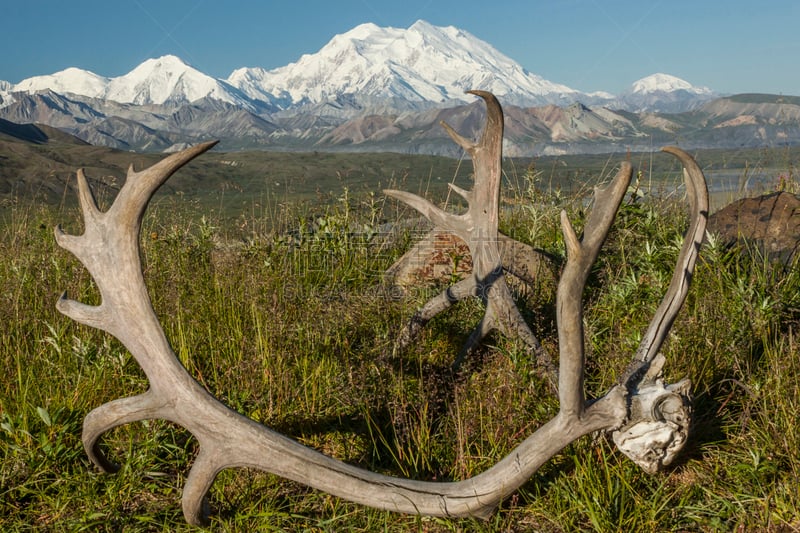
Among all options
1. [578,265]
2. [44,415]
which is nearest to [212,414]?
[44,415]

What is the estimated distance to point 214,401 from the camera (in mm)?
2625

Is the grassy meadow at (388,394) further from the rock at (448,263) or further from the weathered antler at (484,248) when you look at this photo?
the rock at (448,263)

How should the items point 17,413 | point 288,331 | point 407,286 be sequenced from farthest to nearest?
point 407,286, point 288,331, point 17,413

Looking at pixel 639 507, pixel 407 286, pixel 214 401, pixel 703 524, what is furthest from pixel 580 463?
pixel 407 286

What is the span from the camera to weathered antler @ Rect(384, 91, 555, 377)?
3.93 meters

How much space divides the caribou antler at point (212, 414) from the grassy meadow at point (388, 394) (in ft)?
0.68

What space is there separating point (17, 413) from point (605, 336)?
363 cm

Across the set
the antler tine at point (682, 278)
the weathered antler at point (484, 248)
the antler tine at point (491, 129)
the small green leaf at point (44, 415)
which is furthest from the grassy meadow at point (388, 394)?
the antler tine at point (491, 129)

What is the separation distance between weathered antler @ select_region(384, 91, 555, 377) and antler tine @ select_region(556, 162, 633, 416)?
128cm

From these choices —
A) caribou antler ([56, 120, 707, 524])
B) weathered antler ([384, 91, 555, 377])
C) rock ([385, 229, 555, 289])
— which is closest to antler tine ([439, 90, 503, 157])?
weathered antler ([384, 91, 555, 377])

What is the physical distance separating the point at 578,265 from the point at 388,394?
5.88ft

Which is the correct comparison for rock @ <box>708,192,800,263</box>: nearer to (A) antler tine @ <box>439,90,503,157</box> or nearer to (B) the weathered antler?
(B) the weathered antler

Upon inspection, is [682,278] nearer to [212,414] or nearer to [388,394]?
[388,394]

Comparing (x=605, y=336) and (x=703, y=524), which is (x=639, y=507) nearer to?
(x=703, y=524)
